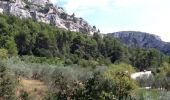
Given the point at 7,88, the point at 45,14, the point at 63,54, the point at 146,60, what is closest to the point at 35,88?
the point at 7,88

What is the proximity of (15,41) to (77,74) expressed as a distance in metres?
51.1

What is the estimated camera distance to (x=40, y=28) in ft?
332

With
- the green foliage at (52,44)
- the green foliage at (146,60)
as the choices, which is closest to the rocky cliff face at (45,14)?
the green foliage at (52,44)

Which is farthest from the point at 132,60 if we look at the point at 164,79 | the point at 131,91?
the point at 131,91

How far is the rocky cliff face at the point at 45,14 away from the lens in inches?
6307

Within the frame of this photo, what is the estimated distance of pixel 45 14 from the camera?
6929 inches

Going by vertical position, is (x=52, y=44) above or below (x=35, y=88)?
above

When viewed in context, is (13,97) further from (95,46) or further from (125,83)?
(95,46)

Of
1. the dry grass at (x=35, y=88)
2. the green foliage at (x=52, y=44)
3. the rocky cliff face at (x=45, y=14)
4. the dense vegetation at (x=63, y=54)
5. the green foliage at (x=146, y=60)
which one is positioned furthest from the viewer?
the rocky cliff face at (x=45, y=14)

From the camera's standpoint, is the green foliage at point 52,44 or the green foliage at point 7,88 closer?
the green foliage at point 7,88

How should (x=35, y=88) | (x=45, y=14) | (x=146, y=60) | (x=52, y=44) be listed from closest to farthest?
1. (x=35, y=88)
2. (x=52, y=44)
3. (x=146, y=60)
4. (x=45, y=14)

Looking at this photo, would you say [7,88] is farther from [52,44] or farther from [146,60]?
[146,60]

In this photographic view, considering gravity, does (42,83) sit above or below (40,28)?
below

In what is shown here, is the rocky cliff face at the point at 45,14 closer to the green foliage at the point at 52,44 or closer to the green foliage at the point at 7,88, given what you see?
the green foliage at the point at 52,44
